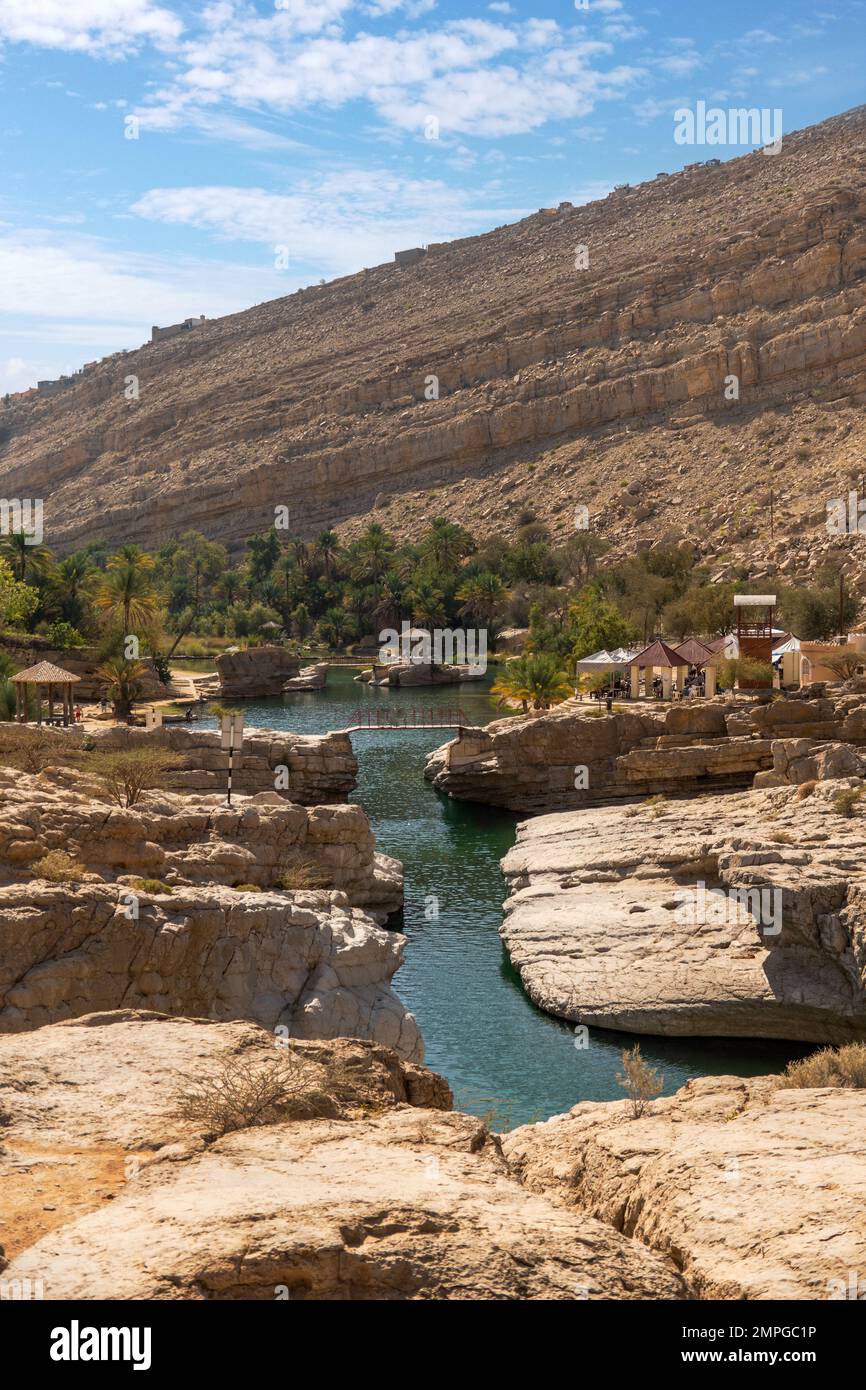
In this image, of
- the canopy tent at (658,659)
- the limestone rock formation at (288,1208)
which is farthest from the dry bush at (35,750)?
the canopy tent at (658,659)

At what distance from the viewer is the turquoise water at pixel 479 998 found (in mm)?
17875

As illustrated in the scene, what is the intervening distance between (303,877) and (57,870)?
248 inches

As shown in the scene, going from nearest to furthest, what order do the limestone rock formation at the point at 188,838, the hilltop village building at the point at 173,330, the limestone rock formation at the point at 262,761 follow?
1. the limestone rock formation at the point at 188,838
2. the limestone rock formation at the point at 262,761
3. the hilltop village building at the point at 173,330

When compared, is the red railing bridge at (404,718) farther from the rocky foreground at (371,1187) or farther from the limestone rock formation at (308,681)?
the rocky foreground at (371,1187)

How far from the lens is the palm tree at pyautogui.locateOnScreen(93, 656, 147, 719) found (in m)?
50.5

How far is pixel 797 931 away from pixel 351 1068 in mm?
12156

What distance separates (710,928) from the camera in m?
21.1

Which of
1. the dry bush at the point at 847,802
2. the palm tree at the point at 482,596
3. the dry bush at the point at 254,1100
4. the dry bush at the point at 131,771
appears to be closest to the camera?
the dry bush at the point at 254,1100

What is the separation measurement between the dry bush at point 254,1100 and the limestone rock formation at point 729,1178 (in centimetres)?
165

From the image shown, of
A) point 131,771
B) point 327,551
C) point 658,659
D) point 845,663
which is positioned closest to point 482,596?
point 327,551

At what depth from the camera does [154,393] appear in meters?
139

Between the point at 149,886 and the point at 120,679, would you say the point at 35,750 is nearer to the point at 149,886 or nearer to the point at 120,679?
the point at 149,886
